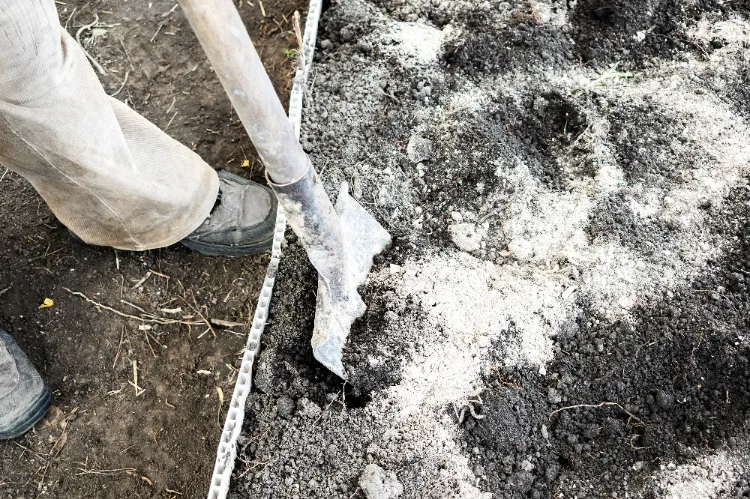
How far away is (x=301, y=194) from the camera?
1754 mm

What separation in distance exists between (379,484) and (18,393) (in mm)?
1293

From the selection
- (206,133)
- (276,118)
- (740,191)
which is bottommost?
(206,133)

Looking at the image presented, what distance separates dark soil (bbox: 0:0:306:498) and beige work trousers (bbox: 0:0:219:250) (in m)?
0.21

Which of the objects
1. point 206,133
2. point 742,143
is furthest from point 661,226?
point 206,133

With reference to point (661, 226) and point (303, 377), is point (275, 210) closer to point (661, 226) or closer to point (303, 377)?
point (303, 377)

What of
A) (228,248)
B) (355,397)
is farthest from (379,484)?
(228,248)

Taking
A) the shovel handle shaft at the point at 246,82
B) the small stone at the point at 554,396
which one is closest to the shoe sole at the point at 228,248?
the shovel handle shaft at the point at 246,82

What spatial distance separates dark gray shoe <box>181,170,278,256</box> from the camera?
2453 mm

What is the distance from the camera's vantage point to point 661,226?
2232 millimetres

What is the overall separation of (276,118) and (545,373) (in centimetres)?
117

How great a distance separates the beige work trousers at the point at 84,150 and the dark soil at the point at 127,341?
0.21 meters

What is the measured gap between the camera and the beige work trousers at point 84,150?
1.72m

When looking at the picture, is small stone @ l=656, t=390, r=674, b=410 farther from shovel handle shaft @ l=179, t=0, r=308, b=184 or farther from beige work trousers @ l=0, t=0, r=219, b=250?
beige work trousers @ l=0, t=0, r=219, b=250

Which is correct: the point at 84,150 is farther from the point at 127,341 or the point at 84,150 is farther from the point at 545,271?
the point at 545,271
